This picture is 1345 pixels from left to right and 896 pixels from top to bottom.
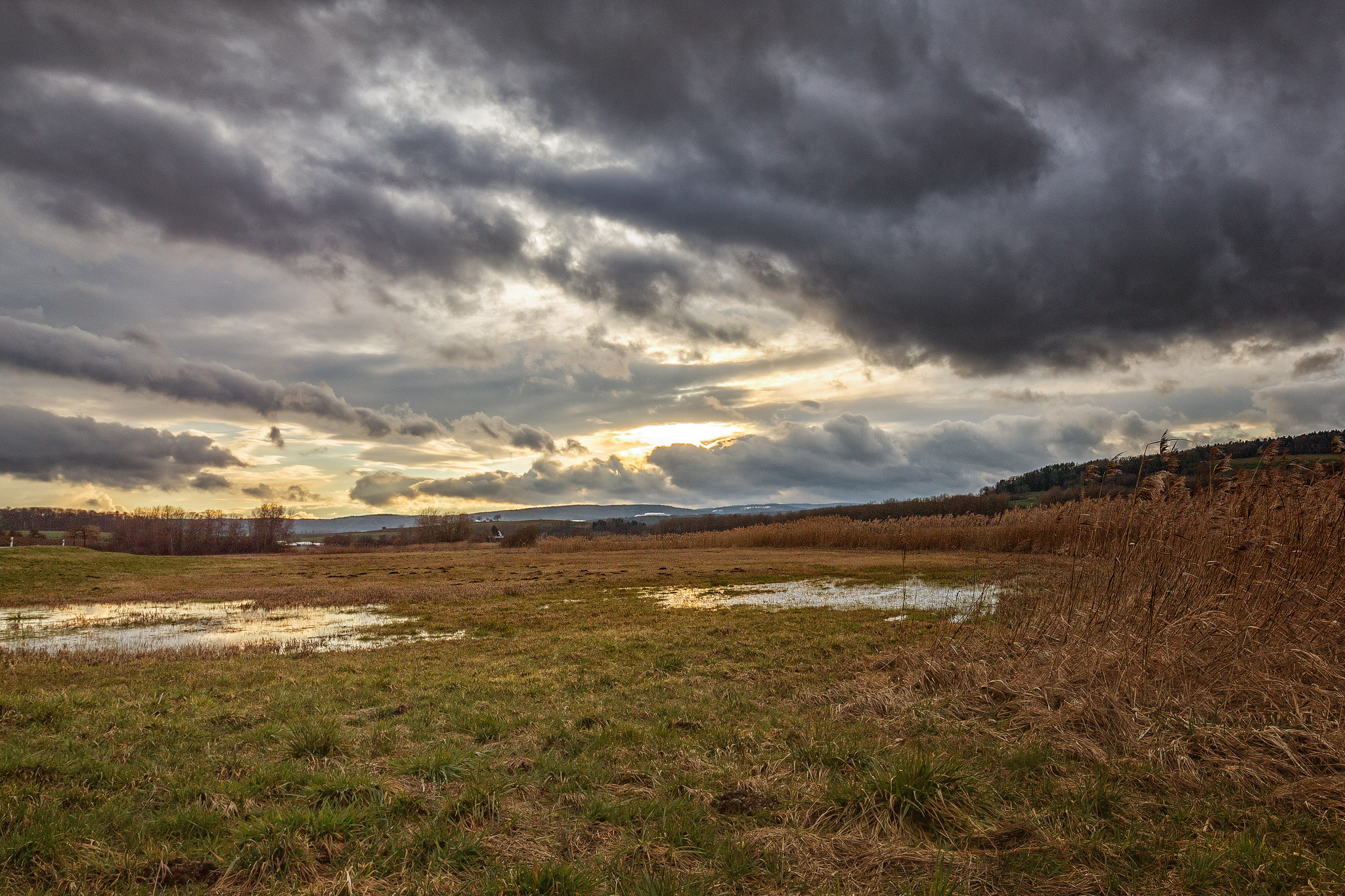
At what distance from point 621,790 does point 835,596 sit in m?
20.6

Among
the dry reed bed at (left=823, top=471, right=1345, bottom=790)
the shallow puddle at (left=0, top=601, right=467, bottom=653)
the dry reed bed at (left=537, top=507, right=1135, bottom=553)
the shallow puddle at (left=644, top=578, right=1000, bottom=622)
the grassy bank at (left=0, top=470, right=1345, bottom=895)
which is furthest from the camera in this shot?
the dry reed bed at (left=537, top=507, right=1135, bottom=553)

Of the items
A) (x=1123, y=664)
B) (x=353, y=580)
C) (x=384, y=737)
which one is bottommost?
(x=353, y=580)

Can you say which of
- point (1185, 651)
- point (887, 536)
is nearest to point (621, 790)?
point (1185, 651)

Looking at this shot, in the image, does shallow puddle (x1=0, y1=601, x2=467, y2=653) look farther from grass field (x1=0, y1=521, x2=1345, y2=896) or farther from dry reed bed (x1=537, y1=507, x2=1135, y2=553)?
dry reed bed (x1=537, y1=507, x2=1135, y2=553)

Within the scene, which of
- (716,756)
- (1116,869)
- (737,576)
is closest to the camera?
(1116,869)

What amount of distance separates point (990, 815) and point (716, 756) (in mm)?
2921

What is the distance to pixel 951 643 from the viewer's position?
445 inches

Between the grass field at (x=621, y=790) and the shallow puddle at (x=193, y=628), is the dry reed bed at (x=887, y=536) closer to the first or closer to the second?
the grass field at (x=621, y=790)

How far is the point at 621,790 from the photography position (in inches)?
255

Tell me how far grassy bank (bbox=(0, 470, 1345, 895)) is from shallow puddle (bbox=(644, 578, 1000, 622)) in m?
7.12

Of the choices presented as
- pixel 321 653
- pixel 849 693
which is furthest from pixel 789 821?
pixel 321 653

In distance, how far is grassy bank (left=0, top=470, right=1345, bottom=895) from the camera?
490 centimetres

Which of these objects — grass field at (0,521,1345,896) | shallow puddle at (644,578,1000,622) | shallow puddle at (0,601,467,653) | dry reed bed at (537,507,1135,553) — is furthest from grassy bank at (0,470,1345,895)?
dry reed bed at (537,507,1135,553)

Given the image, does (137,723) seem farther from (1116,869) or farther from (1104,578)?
(1104,578)
